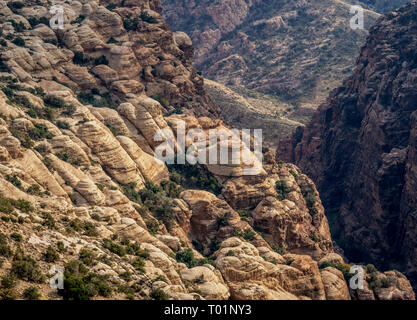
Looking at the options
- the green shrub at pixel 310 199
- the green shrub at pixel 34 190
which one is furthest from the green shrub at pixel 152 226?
the green shrub at pixel 310 199

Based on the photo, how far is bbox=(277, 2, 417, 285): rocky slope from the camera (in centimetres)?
9594

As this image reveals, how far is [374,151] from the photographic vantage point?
10856 cm

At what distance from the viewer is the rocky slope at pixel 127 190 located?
4011 cm

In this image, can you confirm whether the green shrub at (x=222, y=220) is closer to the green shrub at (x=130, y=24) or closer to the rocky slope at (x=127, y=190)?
the rocky slope at (x=127, y=190)

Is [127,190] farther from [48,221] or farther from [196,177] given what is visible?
[48,221]

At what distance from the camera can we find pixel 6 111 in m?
55.6

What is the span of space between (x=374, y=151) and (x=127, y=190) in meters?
64.7

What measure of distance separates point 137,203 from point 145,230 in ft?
26.8

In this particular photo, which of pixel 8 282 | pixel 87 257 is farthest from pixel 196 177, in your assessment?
pixel 8 282

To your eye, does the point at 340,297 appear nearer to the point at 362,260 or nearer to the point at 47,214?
the point at 47,214

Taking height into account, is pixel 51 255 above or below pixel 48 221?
below

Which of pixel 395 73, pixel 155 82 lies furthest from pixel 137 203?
pixel 395 73

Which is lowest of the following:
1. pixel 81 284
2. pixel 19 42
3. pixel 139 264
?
pixel 139 264

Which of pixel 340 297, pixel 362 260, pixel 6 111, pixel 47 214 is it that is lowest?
pixel 362 260
